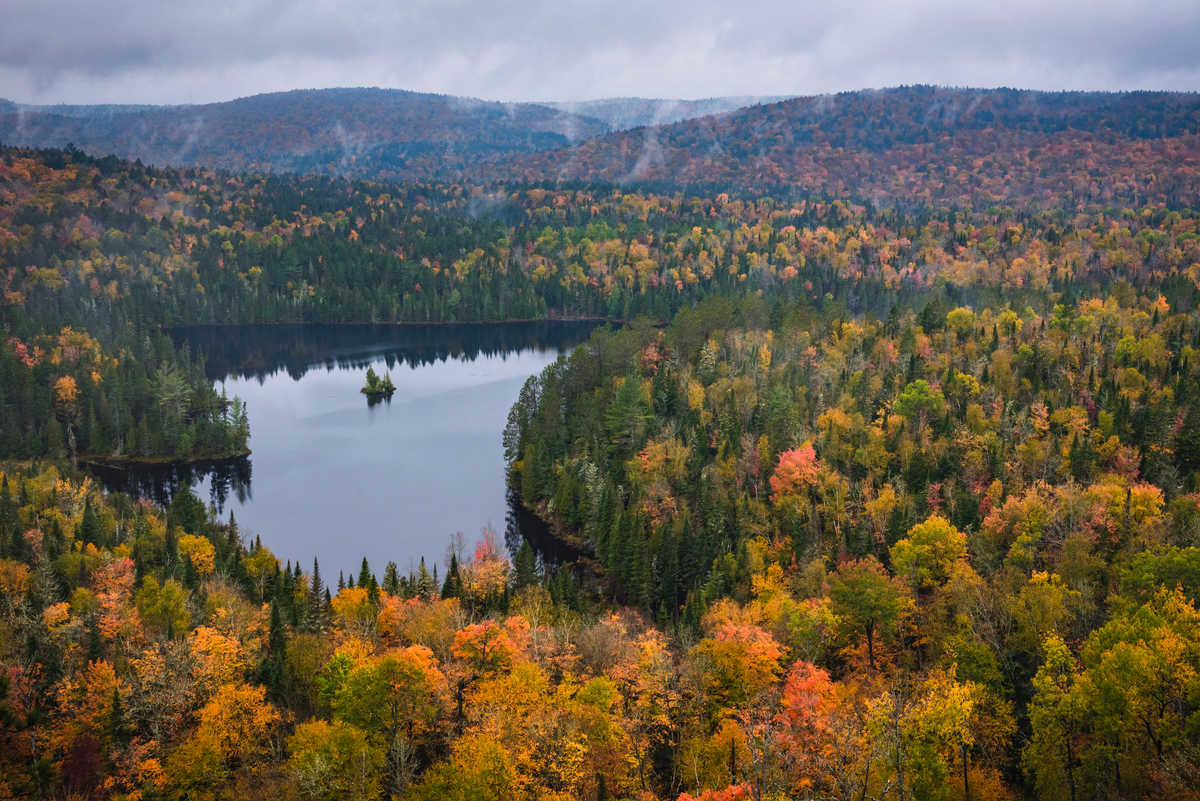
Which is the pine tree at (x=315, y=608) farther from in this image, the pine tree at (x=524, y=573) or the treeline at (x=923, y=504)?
the treeline at (x=923, y=504)

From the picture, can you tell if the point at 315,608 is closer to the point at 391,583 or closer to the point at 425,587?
the point at 391,583

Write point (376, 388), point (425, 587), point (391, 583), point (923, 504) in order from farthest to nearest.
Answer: point (376, 388), point (923, 504), point (391, 583), point (425, 587)

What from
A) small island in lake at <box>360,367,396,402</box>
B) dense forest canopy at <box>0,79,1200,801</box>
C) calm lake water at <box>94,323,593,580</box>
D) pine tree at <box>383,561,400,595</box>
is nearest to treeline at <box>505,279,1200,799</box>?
dense forest canopy at <box>0,79,1200,801</box>

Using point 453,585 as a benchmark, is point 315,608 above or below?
above

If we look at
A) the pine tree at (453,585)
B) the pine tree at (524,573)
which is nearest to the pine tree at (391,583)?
the pine tree at (453,585)

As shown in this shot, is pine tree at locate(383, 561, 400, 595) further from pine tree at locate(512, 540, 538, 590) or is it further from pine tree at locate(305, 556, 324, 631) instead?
pine tree at locate(512, 540, 538, 590)

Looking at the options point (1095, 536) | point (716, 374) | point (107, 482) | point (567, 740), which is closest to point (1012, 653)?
point (1095, 536)

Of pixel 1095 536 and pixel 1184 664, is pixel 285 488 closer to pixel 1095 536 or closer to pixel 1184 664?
pixel 1095 536

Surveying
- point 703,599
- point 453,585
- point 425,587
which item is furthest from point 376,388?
point 703,599

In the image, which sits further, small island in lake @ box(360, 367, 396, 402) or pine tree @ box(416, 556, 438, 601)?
small island in lake @ box(360, 367, 396, 402)
